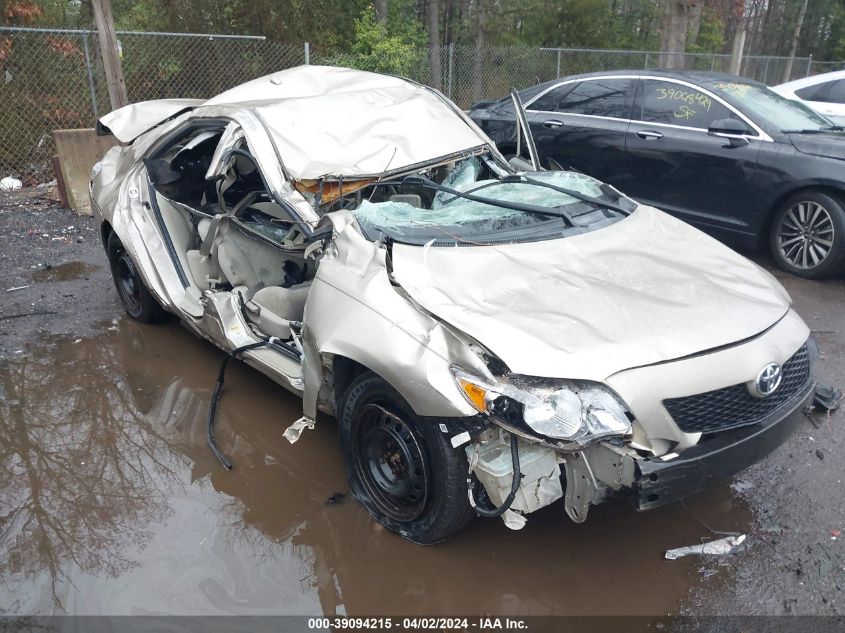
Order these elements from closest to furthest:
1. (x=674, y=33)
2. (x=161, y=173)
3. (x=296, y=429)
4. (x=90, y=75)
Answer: (x=296, y=429) → (x=161, y=173) → (x=90, y=75) → (x=674, y=33)

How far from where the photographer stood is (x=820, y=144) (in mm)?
5734

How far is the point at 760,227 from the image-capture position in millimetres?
5996

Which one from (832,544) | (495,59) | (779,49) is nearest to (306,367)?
(832,544)

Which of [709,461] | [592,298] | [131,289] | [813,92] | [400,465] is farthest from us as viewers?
[813,92]

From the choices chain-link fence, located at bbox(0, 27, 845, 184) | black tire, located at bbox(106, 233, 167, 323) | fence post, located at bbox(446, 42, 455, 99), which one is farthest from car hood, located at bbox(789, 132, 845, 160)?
fence post, located at bbox(446, 42, 455, 99)

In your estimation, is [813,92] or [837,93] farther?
[813,92]

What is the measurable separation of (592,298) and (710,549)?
122 cm

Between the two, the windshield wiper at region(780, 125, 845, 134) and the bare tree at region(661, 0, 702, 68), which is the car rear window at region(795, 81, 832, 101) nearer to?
the windshield wiper at region(780, 125, 845, 134)

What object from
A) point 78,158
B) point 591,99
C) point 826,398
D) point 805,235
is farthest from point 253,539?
point 78,158

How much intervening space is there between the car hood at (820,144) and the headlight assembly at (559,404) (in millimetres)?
4463

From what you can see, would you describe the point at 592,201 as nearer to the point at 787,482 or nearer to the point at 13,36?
the point at 787,482

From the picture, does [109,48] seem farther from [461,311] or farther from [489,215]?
[461,311]

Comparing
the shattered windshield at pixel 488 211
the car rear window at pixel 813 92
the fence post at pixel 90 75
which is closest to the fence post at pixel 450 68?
the car rear window at pixel 813 92

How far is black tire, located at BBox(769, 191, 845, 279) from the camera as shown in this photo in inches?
221
